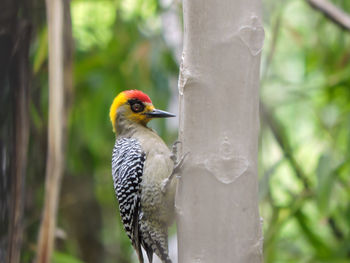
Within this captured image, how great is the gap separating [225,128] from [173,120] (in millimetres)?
2687

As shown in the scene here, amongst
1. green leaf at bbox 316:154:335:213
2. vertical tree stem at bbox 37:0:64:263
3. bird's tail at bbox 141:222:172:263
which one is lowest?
bird's tail at bbox 141:222:172:263

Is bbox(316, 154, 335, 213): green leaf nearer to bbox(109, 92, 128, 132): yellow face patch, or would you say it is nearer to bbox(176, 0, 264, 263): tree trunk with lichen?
bbox(109, 92, 128, 132): yellow face patch

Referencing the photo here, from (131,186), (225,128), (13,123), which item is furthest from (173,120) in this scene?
(225,128)

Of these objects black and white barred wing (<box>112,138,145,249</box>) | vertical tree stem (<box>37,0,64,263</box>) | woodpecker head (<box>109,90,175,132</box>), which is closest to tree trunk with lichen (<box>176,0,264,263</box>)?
vertical tree stem (<box>37,0,64,263</box>)

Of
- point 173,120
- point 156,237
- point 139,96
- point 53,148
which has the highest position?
point 139,96

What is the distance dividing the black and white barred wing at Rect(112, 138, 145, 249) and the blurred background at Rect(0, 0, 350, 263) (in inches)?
12.2

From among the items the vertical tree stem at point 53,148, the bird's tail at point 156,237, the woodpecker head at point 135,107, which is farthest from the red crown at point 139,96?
the vertical tree stem at point 53,148

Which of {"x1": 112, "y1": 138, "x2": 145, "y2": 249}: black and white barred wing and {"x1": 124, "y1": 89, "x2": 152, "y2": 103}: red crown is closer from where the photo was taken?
{"x1": 112, "y1": 138, "x2": 145, "y2": 249}: black and white barred wing

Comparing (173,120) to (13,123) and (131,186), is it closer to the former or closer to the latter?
(131,186)

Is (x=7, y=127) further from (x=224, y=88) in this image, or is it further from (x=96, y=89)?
(x=96, y=89)

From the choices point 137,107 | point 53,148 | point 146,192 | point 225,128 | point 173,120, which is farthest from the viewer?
point 173,120

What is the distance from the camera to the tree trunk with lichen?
126cm

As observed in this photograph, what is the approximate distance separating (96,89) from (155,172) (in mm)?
1195

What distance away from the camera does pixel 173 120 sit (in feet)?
13.0
